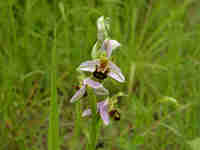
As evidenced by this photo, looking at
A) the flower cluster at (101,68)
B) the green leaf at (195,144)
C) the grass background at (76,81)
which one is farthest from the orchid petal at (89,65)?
the green leaf at (195,144)

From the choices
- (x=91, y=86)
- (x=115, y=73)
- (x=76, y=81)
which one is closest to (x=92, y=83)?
(x=91, y=86)

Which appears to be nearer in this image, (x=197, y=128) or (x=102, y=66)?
(x=102, y=66)

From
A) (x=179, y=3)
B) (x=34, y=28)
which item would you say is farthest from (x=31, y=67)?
(x=179, y=3)

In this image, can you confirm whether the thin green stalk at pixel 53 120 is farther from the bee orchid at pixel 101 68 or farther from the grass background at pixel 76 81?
the grass background at pixel 76 81

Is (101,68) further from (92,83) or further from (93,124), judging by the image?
(93,124)

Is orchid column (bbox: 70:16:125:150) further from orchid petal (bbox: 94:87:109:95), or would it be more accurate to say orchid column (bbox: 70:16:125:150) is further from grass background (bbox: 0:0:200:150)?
grass background (bbox: 0:0:200:150)

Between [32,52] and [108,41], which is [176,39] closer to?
[32,52]
